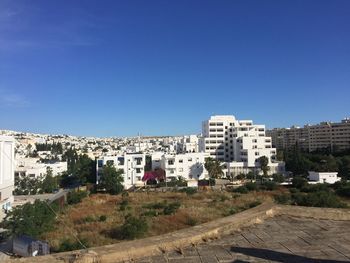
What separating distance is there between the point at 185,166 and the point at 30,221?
151 ft

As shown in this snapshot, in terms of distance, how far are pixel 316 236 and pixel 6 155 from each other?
4248 cm

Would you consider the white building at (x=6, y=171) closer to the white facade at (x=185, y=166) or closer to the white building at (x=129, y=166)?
the white building at (x=129, y=166)

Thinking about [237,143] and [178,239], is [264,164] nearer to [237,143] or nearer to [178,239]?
[237,143]

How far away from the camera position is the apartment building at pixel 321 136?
10294 cm

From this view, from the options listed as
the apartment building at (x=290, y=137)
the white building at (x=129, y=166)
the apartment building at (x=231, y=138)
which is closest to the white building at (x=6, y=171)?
the white building at (x=129, y=166)

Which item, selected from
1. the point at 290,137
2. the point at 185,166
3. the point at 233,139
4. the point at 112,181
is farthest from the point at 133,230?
the point at 290,137

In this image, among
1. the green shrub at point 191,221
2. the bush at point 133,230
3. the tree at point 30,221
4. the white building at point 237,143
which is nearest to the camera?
the bush at point 133,230

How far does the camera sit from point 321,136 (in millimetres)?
109562

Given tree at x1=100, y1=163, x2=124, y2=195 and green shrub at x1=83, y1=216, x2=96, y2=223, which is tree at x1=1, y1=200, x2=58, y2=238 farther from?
tree at x1=100, y1=163, x2=124, y2=195

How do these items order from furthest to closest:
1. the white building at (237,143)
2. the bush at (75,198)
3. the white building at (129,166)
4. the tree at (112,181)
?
the white building at (237,143), the white building at (129,166), the tree at (112,181), the bush at (75,198)

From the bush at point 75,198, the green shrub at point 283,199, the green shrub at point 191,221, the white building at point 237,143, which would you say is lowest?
the bush at point 75,198

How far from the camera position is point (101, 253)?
4.69m

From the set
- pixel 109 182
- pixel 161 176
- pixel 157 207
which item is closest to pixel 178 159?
pixel 161 176

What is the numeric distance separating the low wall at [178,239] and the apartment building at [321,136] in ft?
317
